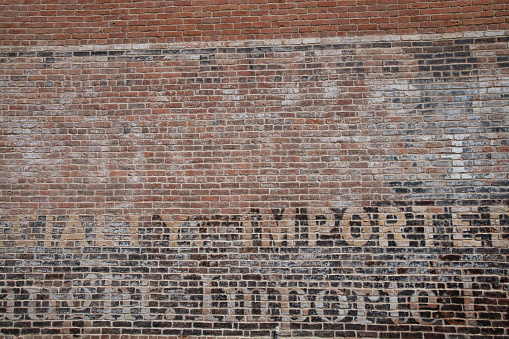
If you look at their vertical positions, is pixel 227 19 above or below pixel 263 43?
above

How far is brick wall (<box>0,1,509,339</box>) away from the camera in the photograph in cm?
387

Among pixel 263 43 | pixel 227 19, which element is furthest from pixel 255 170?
pixel 227 19

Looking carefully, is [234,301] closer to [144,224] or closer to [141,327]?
[141,327]

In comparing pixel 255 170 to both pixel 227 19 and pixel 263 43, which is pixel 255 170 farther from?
pixel 227 19

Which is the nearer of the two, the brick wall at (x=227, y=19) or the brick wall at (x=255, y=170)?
the brick wall at (x=255, y=170)

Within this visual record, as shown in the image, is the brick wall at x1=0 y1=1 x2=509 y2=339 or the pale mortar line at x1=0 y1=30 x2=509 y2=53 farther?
the pale mortar line at x1=0 y1=30 x2=509 y2=53

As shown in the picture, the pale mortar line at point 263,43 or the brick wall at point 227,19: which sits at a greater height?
the brick wall at point 227,19

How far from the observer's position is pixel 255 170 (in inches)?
160

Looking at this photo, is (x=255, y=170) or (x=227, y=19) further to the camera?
(x=227, y=19)

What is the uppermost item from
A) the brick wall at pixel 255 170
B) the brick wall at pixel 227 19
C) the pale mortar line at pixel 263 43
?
the brick wall at pixel 227 19

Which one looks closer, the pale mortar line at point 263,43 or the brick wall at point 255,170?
the brick wall at point 255,170

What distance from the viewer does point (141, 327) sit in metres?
3.91

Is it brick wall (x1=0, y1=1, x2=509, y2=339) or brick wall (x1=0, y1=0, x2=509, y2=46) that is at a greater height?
brick wall (x1=0, y1=0, x2=509, y2=46)

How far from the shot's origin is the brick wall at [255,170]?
12.7 feet
